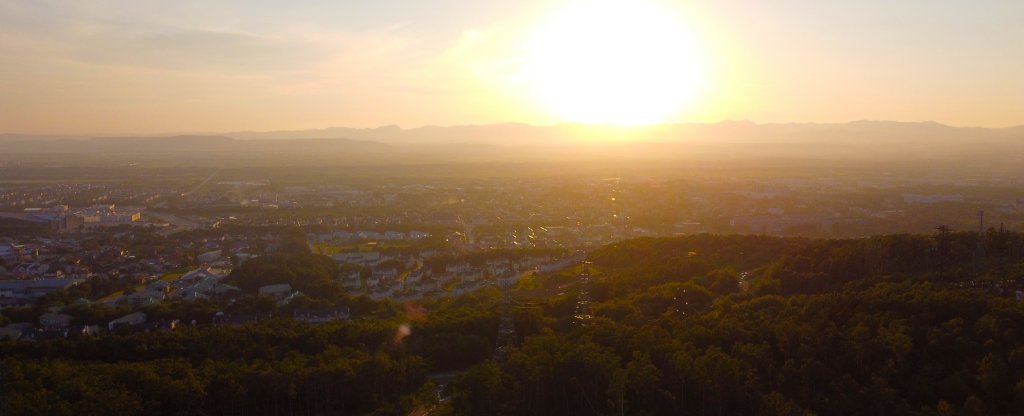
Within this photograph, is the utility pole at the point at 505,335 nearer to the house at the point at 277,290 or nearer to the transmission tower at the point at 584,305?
the transmission tower at the point at 584,305

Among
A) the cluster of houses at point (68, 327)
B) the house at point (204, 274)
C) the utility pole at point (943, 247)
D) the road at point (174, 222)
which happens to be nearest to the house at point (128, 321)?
the cluster of houses at point (68, 327)

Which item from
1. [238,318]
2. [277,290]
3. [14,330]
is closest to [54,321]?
[14,330]

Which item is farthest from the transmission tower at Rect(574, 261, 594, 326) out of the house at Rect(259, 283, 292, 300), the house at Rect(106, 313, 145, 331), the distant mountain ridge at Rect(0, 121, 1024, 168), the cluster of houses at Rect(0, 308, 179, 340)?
the distant mountain ridge at Rect(0, 121, 1024, 168)

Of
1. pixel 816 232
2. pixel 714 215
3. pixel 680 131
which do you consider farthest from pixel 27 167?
pixel 680 131

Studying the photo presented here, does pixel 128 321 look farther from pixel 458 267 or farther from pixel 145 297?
pixel 458 267

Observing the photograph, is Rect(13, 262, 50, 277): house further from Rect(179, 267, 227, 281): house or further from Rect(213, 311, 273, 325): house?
Rect(213, 311, 273, 325): house

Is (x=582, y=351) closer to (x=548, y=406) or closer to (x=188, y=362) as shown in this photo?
(x=548, y=406)
